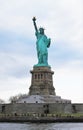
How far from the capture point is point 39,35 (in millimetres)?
100000

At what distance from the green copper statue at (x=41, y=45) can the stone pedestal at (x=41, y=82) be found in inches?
54.4

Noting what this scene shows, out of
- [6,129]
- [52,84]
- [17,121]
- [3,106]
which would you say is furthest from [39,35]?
[6,129]

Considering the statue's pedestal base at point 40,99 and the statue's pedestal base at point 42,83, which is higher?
the statue's pedestal base at point 42,83

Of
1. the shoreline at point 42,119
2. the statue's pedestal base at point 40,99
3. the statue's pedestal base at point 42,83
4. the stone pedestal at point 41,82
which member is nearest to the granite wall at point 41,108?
the statue's pedestal base at point 40,99

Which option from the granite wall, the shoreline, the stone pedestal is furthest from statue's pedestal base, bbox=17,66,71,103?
the shoreline

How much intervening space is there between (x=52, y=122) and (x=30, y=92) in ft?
79.5

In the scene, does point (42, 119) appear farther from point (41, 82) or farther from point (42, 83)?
point (41, 82)

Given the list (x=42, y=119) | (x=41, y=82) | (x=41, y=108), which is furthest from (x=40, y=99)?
(x=42, y=119)

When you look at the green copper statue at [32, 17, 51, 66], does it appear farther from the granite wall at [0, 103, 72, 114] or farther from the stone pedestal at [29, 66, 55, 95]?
the granite wall at [0, 103, 72, 114]

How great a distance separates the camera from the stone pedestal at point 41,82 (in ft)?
320

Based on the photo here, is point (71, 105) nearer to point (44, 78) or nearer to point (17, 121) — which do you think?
point (44, 78)

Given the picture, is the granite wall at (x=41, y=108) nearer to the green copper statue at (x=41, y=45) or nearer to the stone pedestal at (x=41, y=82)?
the stone pedestal at (x=41, y=82)

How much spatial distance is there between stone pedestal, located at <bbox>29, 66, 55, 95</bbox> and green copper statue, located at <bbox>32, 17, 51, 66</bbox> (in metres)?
1.38

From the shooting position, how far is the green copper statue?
3907 inches
